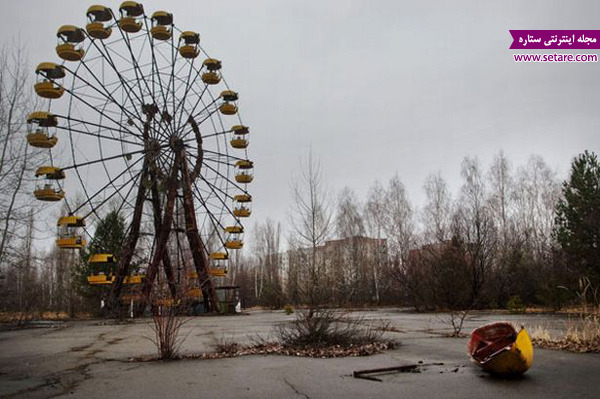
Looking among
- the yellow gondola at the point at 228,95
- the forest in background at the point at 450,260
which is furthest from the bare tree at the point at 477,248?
the yellow gondola at the point at 228,95

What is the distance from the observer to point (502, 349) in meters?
7.55

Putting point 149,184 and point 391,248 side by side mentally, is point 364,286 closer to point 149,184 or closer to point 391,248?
point 391,248

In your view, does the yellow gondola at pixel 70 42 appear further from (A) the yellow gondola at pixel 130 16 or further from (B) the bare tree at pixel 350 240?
(B) the bare tree at pixel 350 240

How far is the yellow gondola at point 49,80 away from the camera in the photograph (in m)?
25.4

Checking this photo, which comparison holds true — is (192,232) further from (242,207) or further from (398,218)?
(398,218)

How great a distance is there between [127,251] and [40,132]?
8715mm

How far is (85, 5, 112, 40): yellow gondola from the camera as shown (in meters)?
28.0

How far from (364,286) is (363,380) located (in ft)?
130

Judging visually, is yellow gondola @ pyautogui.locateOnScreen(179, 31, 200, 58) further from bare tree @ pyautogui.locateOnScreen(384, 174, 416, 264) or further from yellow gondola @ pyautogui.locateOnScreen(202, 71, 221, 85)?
bare tree @ pyautogui.locateOnScreen(384, 174, 416, 264)

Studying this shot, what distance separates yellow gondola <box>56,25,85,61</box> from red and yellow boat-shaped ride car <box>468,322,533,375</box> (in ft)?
87.7

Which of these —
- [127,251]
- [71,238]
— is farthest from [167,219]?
[71,238]

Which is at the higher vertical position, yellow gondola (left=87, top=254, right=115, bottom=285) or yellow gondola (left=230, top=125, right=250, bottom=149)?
yellow gondola (left=230, top=125, right=250, bottom=149)

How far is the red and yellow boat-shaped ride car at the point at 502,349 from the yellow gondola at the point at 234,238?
25971 mm

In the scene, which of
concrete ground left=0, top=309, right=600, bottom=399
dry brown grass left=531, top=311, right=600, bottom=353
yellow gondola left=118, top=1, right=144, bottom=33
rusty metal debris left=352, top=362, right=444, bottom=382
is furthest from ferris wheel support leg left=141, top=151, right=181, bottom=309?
rusty metal debris left=352, top=362, right=444, bottom=382
